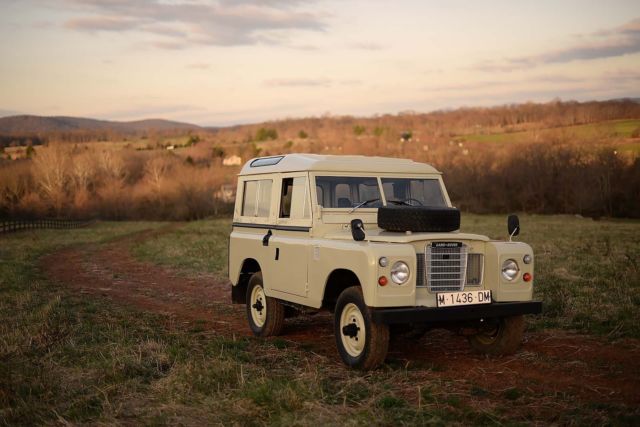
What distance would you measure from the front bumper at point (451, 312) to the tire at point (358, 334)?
0.23m

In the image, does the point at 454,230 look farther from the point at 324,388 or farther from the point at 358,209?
the point at 324,388

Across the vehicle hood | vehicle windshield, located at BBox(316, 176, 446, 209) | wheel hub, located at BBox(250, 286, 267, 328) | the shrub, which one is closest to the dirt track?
wheel hub, located at BBox(250, 286, 267, 328)

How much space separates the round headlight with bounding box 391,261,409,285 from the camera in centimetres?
755

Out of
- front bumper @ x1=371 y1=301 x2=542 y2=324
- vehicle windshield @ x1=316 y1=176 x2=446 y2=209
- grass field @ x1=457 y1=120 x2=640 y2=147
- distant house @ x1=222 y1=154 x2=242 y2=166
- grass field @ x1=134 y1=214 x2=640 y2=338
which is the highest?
grass field @ x1=457 y1=120 x2=640 y2=147

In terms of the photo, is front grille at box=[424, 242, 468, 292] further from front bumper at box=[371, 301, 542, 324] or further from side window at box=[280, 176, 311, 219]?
side window at box=[280, 176, 311, 219]

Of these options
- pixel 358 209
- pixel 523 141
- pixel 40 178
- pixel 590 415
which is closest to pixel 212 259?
pixel 358 209

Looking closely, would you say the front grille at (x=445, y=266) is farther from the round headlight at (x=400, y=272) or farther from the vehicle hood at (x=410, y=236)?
the round headlight at (x=400, y=272)

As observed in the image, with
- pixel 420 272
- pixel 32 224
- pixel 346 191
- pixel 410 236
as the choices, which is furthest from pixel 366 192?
pixel 32 224

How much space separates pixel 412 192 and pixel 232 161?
365ft

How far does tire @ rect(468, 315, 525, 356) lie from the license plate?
72 cm

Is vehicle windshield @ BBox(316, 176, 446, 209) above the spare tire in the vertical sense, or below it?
above

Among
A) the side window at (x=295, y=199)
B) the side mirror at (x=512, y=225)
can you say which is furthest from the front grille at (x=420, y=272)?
the side window at (x=295, y=199)

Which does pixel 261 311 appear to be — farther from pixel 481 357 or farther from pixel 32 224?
pixel 32 224

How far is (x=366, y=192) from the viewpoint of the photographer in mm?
9453
